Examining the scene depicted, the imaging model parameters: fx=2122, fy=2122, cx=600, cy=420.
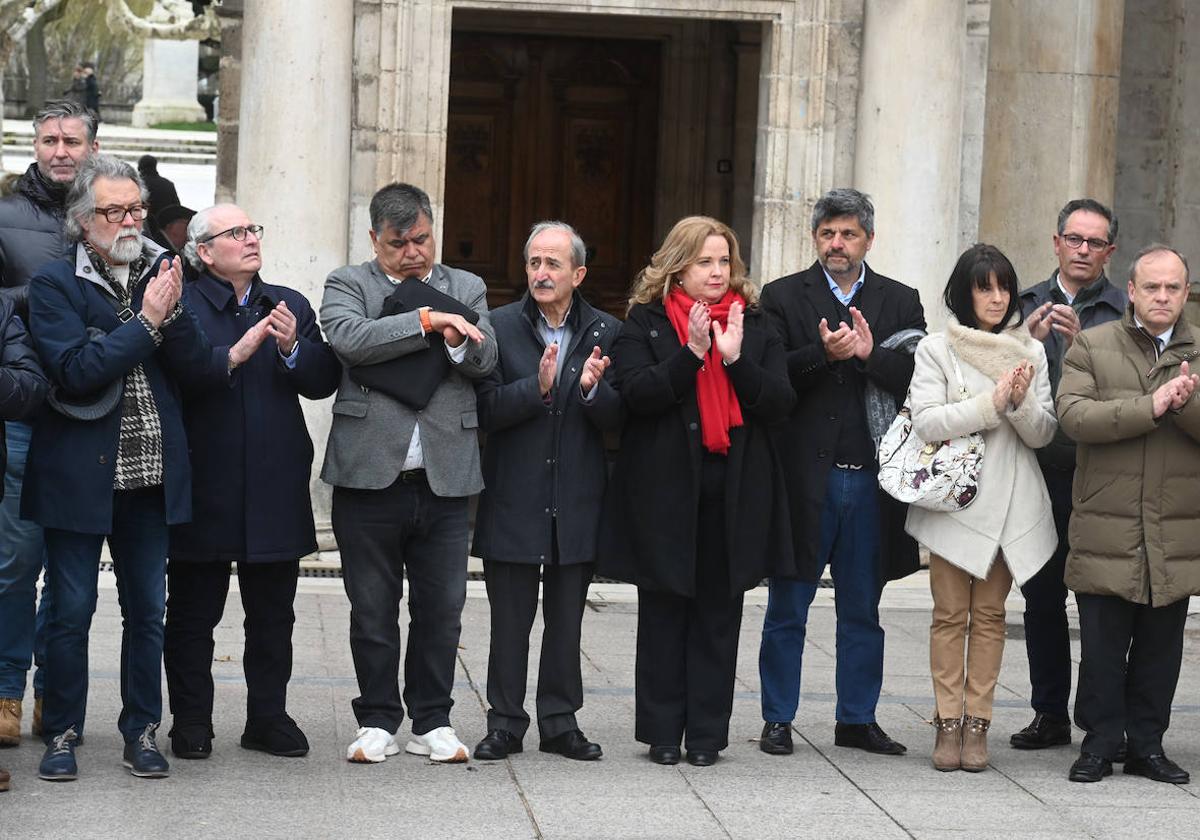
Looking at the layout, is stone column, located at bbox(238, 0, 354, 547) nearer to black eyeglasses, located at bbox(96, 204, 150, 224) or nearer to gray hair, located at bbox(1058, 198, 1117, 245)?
black eyeglasses, located at bbox(96, 204, 150, 224)

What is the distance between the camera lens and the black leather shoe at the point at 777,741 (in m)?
7.29

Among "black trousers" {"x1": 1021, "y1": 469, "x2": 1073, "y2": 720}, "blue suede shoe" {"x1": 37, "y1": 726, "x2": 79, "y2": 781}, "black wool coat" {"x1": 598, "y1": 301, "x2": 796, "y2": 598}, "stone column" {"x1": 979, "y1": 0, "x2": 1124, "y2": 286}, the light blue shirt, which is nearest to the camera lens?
"blue suede shoe" {"x1": 37, "y1": 726, "x2": 79, "y2": 781}

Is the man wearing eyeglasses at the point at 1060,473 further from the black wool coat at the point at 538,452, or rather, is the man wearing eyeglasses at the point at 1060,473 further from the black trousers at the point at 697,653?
the black wool coat at the point at 538,452

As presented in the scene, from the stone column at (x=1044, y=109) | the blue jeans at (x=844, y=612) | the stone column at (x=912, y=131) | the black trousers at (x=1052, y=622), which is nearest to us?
the blue jeans at (x=844, y=612)

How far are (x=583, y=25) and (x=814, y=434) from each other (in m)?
8.08

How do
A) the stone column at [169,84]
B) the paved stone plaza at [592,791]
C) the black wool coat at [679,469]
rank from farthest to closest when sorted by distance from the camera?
the stone column at [169,84] → the black wool coat at [679,469] → the paved stone plaza at [592,791]

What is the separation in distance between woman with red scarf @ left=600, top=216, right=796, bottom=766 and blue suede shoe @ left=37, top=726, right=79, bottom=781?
5.92 feet

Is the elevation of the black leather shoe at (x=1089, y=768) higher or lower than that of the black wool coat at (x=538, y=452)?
lower

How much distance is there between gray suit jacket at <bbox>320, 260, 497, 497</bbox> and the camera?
6.82m

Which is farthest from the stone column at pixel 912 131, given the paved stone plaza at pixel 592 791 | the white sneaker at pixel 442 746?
the white sneaker at pixel 442 746

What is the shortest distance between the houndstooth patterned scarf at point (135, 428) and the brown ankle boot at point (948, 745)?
8.89ft

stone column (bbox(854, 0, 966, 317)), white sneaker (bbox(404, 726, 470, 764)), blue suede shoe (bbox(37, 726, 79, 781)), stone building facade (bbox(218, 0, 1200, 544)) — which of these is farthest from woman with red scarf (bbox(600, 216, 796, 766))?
stone column (bbox(854, 0, 966, 317))

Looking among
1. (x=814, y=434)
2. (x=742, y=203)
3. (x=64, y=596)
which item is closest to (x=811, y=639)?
(x=814, y=434)

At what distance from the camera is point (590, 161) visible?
15.3 m
